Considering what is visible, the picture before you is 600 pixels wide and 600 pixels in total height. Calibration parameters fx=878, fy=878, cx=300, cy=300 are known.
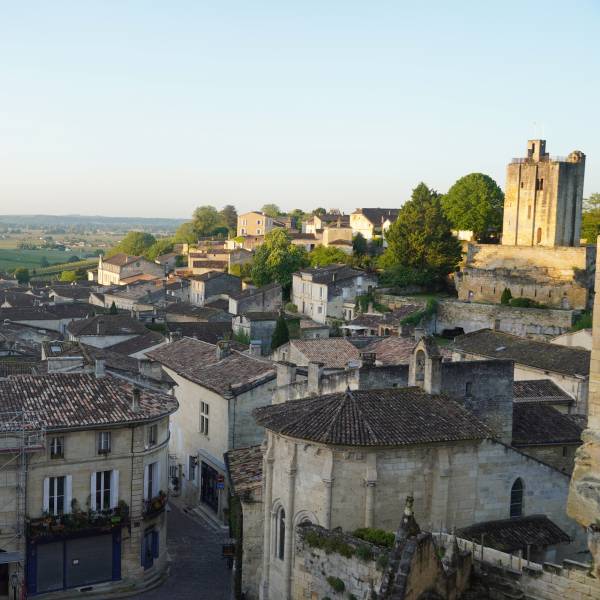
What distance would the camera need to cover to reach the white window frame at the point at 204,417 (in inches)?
1547

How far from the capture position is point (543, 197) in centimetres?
8281

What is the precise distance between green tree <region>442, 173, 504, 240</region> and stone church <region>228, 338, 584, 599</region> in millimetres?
71437

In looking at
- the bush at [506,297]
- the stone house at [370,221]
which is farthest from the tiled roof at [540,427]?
the stone house at [370,221]

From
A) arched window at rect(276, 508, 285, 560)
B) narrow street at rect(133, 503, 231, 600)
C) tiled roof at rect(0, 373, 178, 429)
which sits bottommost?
narrow street at rect(133, 503, 231, 600)

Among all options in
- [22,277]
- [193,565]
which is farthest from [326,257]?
[193,565]

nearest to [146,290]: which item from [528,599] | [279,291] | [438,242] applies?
[279,291]

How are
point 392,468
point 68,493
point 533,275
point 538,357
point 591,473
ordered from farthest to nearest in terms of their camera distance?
point 533,275
point 538,357
point 68,493
point 392,468
point 591,473

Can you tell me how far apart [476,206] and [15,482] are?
78.3 metres

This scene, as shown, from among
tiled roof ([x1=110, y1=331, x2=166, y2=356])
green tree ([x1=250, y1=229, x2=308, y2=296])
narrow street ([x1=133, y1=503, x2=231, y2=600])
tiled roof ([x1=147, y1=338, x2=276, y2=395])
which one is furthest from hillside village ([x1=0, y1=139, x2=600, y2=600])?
green tree ([x1=250, y1=229, x2=308, y2=296])

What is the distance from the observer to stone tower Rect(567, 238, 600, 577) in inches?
531

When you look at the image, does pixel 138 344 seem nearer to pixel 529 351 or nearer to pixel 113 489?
pixel 529 351

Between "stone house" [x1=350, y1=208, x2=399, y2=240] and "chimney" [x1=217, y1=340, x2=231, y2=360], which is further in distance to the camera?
"stone house" [x1=350, y1=208, x2=399, y2=240]

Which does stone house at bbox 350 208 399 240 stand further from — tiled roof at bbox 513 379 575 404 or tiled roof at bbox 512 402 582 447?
tiled roof at bbox 512 402 582 447

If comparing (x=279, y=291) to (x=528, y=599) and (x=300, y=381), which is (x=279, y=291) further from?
(x=528, y=599)
